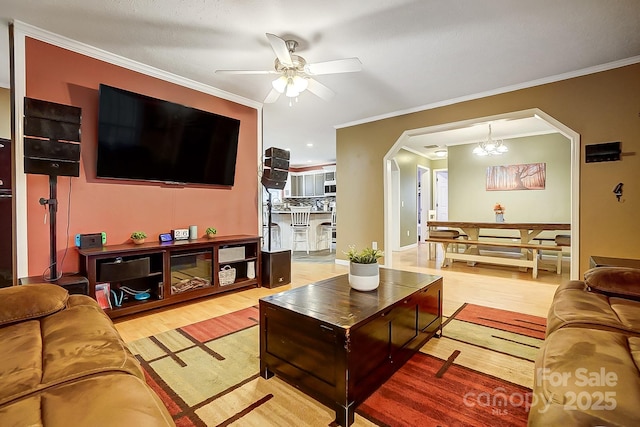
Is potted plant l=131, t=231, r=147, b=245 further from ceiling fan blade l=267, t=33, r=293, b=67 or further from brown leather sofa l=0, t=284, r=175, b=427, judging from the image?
ceiling fan blade l=267, t=33, r=293, b=67

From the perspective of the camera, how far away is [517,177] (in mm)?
6219

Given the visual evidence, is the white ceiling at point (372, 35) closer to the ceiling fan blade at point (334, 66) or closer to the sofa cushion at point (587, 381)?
the ceiling fan blade at point (334, 66)

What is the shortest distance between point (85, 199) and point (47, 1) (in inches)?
61.8

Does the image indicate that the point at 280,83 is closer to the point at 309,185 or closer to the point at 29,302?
the point at 29,302

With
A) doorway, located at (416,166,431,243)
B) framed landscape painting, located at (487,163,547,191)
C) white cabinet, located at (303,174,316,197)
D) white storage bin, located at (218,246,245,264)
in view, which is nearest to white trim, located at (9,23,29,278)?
white storage bin, located at (218,246,245,264)

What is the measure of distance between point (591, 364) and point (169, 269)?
124 inches

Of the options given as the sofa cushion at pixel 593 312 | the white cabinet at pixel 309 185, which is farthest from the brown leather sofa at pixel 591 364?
the white cabinet at pixel 309 185

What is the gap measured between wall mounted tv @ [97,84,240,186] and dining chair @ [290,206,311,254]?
2.59 m

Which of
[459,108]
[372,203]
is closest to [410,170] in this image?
[372,203]

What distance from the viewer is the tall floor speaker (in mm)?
3857

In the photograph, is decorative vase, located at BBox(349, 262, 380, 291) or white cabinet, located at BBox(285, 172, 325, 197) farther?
white cabinet, located at BBox(285, 172, 325, 197)

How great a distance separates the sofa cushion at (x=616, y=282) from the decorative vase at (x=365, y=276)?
131 cm

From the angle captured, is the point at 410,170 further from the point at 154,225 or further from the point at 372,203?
the point at 154,225

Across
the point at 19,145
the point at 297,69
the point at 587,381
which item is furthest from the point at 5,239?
the point at 587,381
